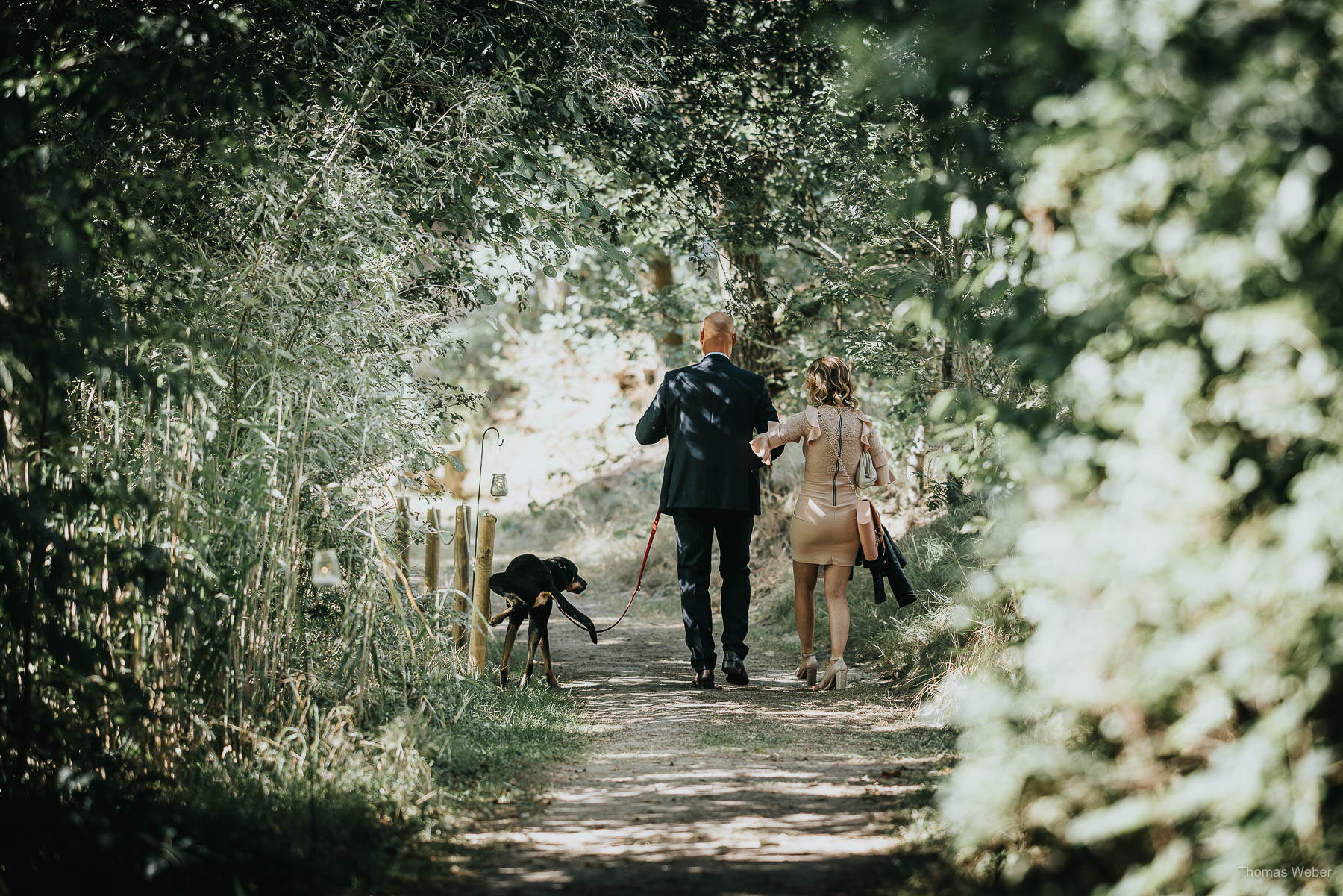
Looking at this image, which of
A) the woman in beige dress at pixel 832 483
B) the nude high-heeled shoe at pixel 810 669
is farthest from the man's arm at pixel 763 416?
the nude high-heeled shoe at pixel 810 669

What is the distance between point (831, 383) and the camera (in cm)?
688

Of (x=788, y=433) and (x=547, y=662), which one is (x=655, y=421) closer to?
(x=788, y=433)

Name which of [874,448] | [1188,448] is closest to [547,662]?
[874,448]

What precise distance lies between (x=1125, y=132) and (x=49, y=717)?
3.74 m

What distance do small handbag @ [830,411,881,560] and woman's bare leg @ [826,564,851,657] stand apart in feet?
0.73

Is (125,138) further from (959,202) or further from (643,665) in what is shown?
(643,665)

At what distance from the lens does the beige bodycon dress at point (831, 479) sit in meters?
6.78

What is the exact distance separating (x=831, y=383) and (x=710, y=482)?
0.96m

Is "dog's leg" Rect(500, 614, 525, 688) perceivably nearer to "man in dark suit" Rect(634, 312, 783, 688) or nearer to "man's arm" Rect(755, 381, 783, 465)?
"man in dark suit" Rect(634, 312, 783, 688)

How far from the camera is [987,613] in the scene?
20.4 ft

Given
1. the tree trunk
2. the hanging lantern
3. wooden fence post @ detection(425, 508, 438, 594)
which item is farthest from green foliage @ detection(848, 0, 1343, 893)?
the tree trunk

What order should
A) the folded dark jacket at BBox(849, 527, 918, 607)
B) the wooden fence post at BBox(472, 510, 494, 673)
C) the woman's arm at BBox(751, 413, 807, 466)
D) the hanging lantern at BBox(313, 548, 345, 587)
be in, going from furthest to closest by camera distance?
the folded dark jacket at BBox(849, 527, 918, 607) < the woman's arm at BBox(751, 413, 807, 466) < the wooden fence post at BBox(472, 510, 494, 673) < the hanging lantern at BBox(313, 548, 345, 587)

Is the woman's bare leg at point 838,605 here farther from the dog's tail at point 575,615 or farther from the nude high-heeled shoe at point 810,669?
the dog's tail at point 575,615

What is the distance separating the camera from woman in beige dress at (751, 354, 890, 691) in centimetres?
677
